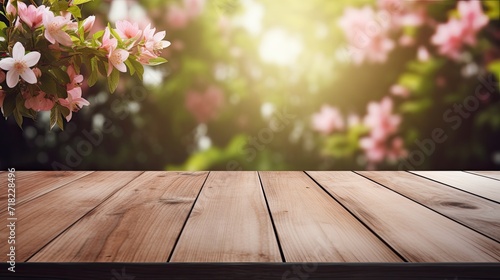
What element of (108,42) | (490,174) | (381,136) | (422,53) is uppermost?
(422,53)

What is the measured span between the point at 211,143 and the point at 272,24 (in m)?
0.56

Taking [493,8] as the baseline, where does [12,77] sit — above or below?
below

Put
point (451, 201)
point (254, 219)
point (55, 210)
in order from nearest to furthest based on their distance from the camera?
point (254, 219) → point (55, 210) → point (451, 201)

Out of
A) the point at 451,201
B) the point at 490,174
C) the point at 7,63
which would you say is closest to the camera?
the point at 7,63

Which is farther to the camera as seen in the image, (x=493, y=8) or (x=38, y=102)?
(x=493, y=8)

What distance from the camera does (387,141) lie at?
2420 millimetres

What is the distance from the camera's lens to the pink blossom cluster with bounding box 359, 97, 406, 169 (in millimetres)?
2396

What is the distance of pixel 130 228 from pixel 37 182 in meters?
0.84

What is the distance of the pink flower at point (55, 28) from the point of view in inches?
38.1

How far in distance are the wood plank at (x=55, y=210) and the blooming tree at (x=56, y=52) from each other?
0.23 metres

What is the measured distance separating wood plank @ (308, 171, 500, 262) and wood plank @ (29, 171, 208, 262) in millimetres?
421

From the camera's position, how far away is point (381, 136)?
242cm

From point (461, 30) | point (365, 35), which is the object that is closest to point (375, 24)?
point (365, 35)

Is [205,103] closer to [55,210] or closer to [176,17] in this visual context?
[176,17]
